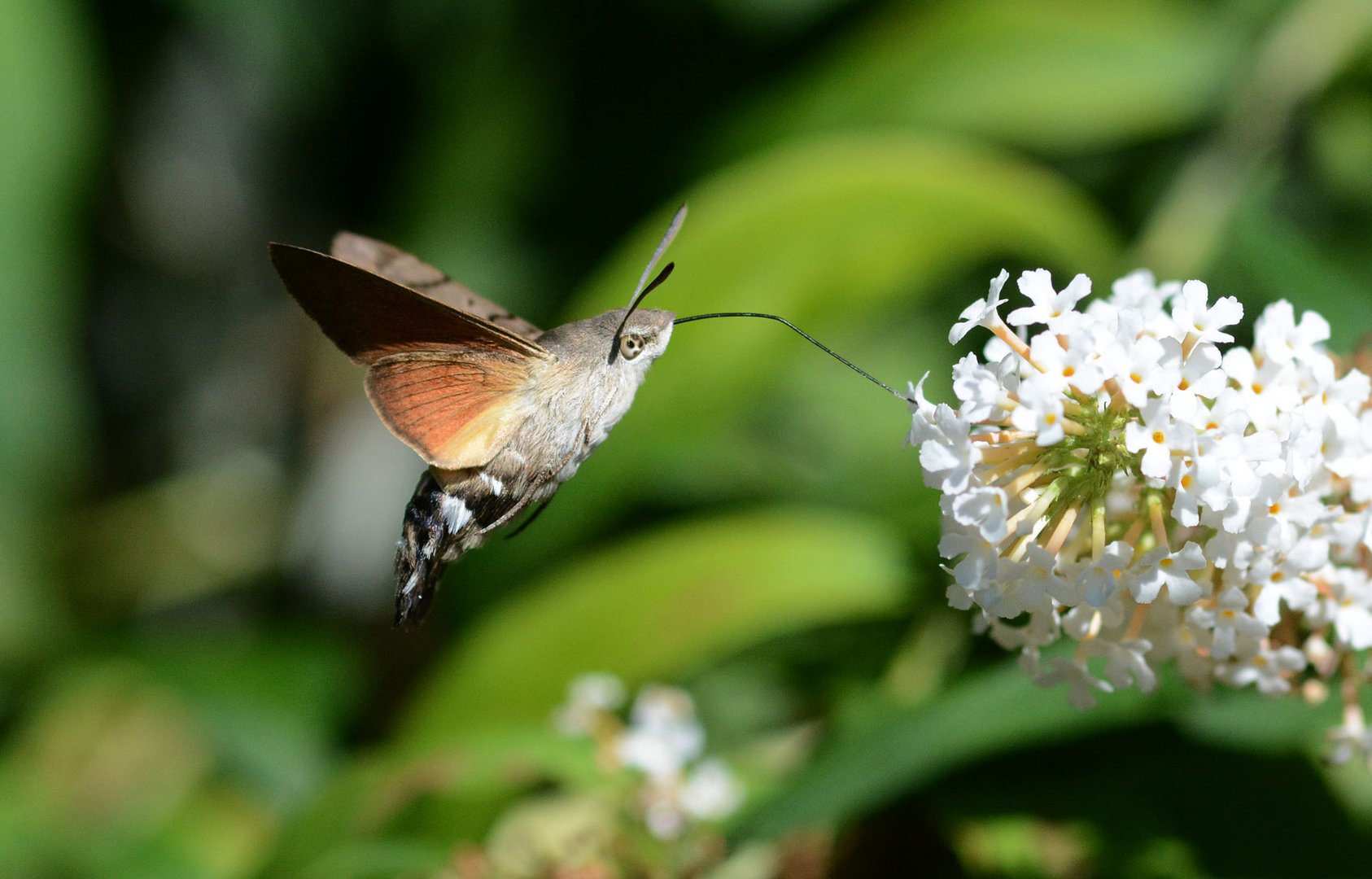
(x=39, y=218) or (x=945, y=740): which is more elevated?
(x=945, y=740)

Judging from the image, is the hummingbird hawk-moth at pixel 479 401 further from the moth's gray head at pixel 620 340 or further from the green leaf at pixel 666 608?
the green leaf at pixel 666 608

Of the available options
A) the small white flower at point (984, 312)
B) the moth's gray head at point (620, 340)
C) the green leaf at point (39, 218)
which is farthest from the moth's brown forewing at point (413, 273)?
the green leaf at point (39, 218)

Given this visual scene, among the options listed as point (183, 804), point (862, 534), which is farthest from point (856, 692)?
point (183, 804)

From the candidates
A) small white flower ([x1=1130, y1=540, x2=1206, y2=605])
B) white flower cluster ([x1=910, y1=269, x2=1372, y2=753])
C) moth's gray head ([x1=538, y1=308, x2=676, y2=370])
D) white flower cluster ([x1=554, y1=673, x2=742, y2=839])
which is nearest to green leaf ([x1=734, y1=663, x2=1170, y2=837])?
white flower cluster ([x1=554, y1=673, x2=742, y2=839])

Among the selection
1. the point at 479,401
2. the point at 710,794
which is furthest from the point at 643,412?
the point at 479,401

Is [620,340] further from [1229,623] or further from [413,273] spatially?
[1229,623]
